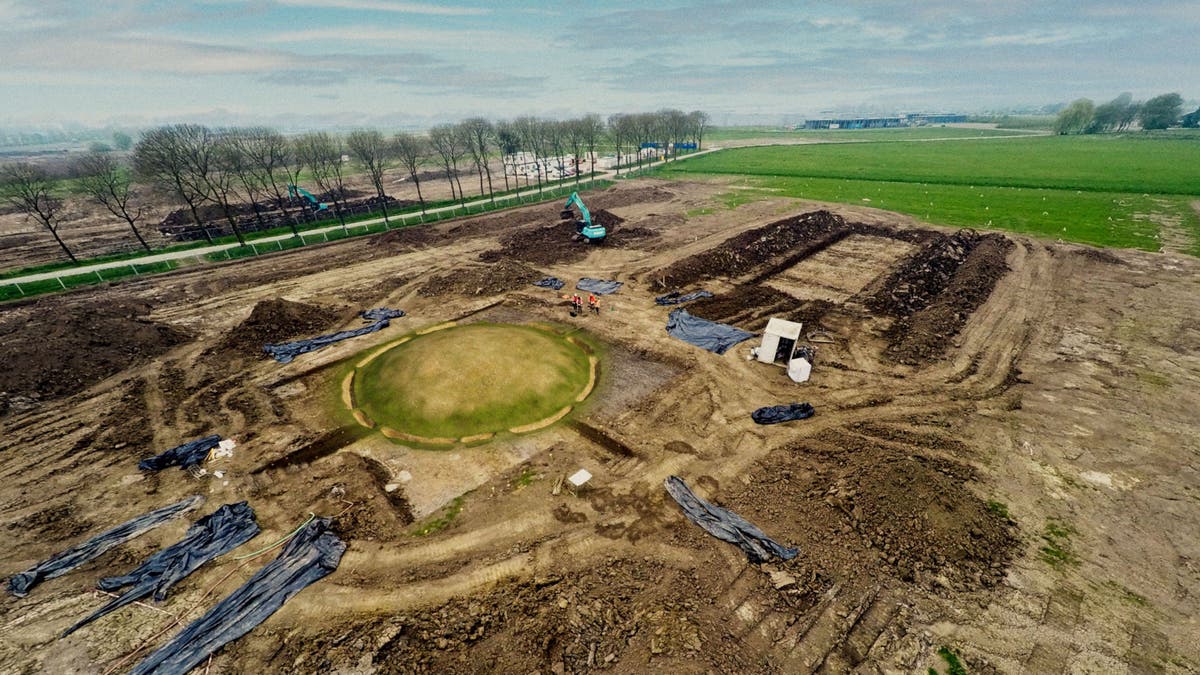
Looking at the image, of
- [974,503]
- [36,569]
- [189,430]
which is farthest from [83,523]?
[974,503]

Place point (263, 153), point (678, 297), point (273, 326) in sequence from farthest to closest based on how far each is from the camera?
point (263, 153) → point (678, 297) → point (273, 326)

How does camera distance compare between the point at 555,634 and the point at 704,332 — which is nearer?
the point at 555,634

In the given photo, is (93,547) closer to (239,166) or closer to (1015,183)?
(239,166)

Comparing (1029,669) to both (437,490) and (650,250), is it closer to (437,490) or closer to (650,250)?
(437,490)

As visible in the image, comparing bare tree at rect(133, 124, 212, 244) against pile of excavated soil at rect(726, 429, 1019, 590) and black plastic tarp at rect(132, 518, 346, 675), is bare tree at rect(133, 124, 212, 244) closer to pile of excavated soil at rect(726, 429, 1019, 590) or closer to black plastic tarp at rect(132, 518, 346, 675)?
black plastic tarp at rect(132, 518, 346, 675)

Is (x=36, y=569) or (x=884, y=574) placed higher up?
(x=36, y=569)

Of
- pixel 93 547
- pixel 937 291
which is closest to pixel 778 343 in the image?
pixel 937 291

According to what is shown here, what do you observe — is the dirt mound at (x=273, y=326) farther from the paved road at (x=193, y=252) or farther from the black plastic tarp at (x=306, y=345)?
the paved road at (x=193, y=252)

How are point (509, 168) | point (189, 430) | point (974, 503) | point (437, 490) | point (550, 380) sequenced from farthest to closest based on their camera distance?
point (509, 168) < point (550, 380) < point (189, 430) < point (437, 490) < point (974, 503)

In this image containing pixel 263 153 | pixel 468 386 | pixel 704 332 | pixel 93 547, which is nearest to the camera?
pixel 93 547
